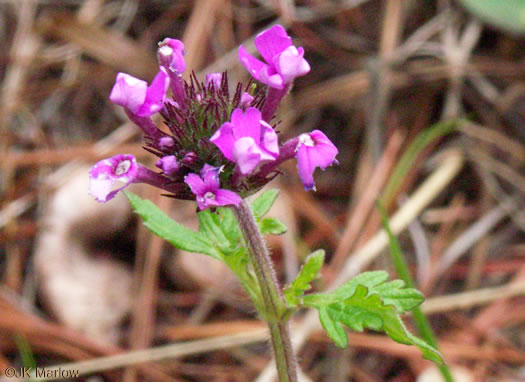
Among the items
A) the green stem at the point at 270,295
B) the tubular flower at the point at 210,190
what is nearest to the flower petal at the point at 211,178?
the tubular flower at the point at 210,190

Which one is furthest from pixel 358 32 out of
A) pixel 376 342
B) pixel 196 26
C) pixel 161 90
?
pixel 161 90

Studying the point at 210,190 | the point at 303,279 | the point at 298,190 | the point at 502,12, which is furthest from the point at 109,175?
the point at 502,12

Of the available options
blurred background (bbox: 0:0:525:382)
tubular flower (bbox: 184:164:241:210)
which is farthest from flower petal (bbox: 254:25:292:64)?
blurred background (bbox: 0:0:525:382)

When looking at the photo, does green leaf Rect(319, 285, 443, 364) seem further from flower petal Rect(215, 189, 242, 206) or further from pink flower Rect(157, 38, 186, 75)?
pink flower Rect(157, 38, 186, 75)

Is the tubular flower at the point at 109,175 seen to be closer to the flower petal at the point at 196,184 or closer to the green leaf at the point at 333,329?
the flower petal at the point at 196,184

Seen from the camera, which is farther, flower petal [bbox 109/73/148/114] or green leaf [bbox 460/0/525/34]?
green leaf [bbox 460/0/525/34]

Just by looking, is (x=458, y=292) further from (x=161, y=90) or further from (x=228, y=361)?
(x=161, y=90)
